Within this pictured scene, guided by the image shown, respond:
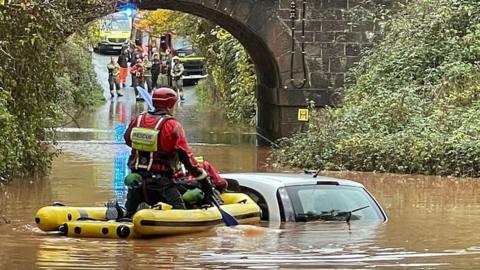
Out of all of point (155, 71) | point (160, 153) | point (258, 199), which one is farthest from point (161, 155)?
point (155, 71)

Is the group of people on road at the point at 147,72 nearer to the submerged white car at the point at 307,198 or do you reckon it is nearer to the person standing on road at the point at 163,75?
the person standing on road at the point at 163,75

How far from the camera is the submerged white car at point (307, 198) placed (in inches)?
396

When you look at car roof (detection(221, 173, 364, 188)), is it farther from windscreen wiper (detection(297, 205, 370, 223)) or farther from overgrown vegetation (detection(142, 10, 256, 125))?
overgrown vegetation (detection(142, 10, 256, 125))

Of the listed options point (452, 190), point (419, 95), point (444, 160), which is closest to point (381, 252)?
point (452, 190)

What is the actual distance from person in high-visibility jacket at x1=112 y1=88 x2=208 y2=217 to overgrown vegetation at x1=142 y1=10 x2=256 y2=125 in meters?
22.2

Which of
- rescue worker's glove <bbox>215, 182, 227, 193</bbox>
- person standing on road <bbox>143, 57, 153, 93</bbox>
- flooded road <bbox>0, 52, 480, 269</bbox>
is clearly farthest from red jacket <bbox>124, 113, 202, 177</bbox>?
person standing on road <bbox>143, 57, 153, 93</bbox>

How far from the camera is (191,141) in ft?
89.2

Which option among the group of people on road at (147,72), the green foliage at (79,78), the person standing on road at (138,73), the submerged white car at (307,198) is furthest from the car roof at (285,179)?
the person standing on road at (138,73)

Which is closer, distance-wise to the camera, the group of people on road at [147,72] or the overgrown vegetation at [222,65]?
the overgrown vegetation at [222,65]

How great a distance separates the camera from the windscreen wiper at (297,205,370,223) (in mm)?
10031

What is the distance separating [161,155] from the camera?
984cm

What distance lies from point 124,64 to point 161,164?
1428 inches

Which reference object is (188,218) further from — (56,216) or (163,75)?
(163,75)

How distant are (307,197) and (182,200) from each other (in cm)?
122
